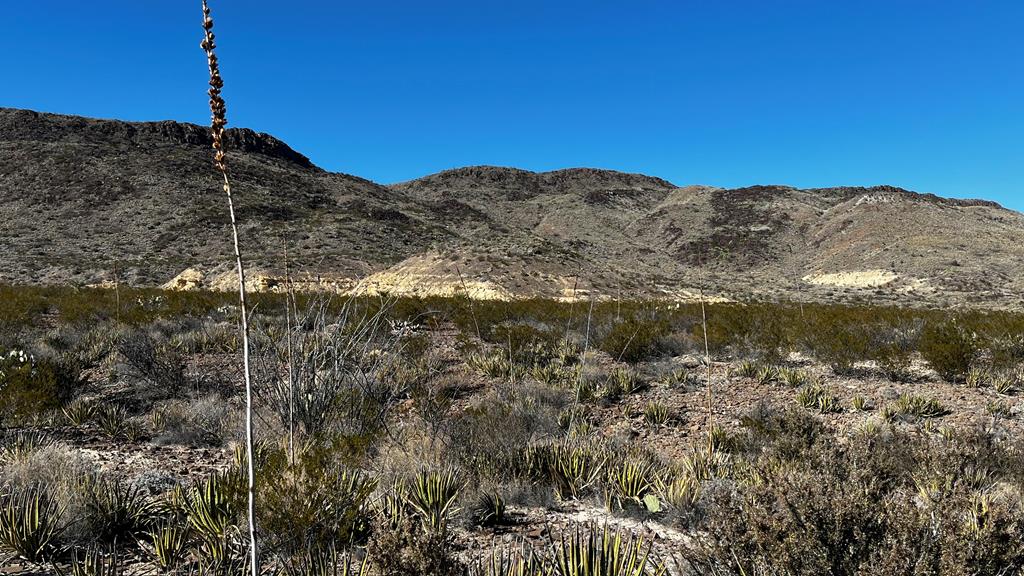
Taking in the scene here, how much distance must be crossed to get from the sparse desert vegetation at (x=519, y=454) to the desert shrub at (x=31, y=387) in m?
0.03

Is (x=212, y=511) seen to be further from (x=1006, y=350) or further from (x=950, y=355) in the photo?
(x=1006, y=350)

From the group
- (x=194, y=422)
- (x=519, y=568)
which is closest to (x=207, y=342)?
(x=194, y=422)

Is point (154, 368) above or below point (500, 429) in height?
above

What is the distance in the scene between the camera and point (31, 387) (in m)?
6.22

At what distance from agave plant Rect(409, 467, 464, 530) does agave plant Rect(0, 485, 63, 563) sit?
213cm

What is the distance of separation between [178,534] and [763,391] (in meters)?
7.67

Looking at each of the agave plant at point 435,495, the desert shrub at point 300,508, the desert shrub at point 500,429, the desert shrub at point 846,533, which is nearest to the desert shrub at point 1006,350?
the desert shrub at point 500,429

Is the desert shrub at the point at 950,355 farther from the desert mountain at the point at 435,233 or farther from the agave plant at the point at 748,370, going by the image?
the desert mountain at the point at 435,233

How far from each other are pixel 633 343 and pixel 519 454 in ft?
20.6

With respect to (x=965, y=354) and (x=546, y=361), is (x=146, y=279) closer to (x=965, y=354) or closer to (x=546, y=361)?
(x=546, y=361)

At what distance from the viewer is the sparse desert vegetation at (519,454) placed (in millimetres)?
2533

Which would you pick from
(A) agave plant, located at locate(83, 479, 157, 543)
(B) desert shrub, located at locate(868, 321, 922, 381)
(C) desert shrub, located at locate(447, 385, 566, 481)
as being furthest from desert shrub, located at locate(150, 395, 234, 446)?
(B) desert shrub, located at locate(868, 321, 922, 381)

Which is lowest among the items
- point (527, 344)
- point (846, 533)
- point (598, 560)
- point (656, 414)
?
point (656, 414)

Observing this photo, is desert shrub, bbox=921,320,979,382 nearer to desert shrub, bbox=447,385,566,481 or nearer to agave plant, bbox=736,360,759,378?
agave plant, bbox=736,360,759,378
